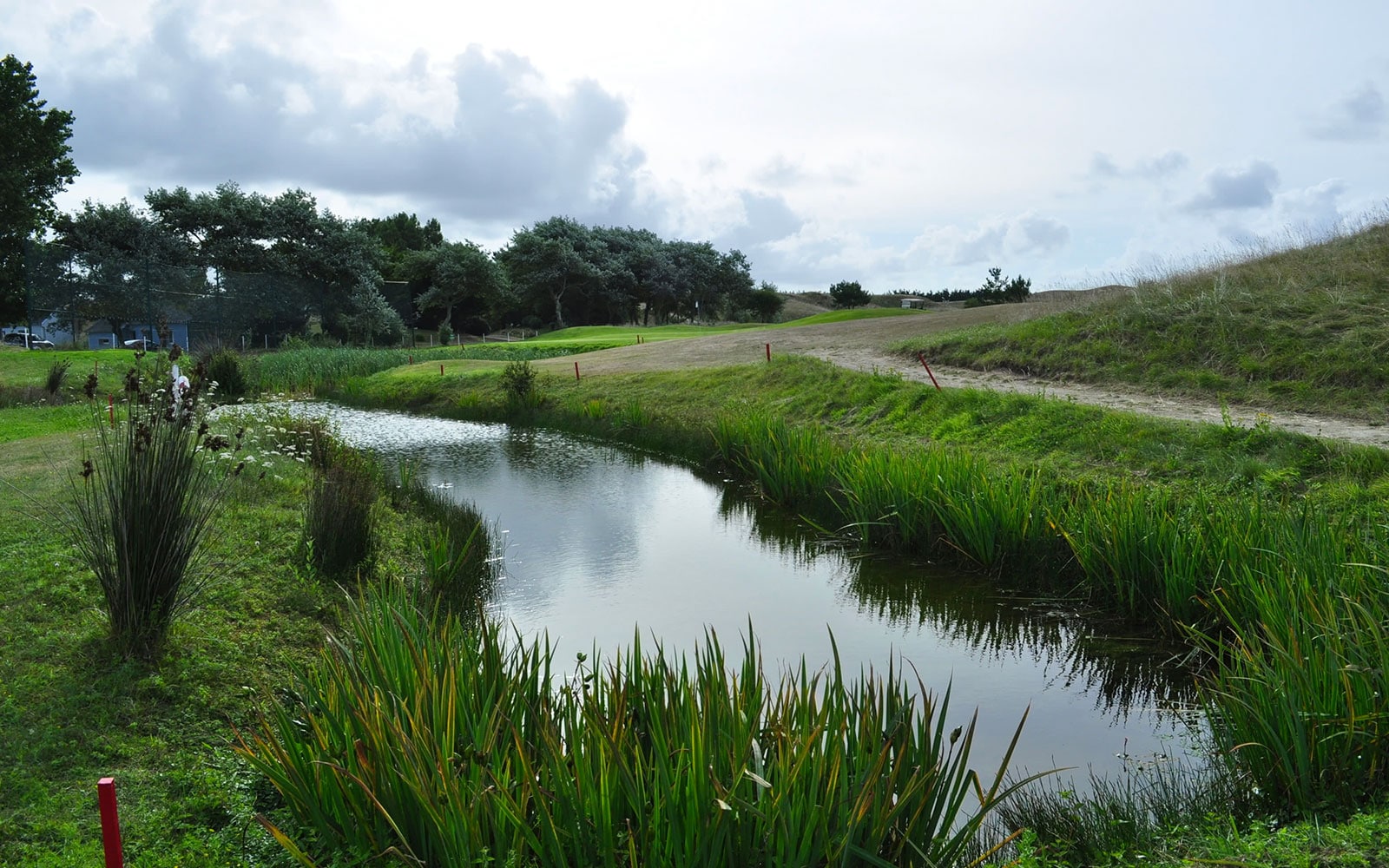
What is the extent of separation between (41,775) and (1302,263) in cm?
1774

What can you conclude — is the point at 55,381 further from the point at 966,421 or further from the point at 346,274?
the point at 346,274

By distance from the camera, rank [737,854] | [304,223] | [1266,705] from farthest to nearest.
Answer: [304,223] → [1266,705] → [737,854]

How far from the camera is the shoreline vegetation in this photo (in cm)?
333

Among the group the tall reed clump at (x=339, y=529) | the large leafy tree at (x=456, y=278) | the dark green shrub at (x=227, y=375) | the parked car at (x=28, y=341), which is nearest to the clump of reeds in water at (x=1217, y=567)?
the tall reed clump at (x=339, y=529)

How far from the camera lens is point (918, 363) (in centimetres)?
1720

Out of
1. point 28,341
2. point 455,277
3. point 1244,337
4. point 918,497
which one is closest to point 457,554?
point 918,497

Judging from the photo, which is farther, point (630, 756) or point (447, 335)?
point (447, 335)

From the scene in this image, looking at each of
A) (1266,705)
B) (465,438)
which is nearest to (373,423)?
(465,438)

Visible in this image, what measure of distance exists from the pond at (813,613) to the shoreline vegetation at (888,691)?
31cm

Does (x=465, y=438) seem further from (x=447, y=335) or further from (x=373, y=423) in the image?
(x=447, y=335)

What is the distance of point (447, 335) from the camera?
138 ft

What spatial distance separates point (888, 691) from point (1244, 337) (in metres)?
11.9

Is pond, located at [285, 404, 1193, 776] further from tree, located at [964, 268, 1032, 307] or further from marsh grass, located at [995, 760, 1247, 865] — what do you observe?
tree, located at [964, 268, 1032, 307]

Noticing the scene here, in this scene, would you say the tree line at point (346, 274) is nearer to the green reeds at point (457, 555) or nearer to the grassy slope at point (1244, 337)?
the green reeds at point (457, 555)
